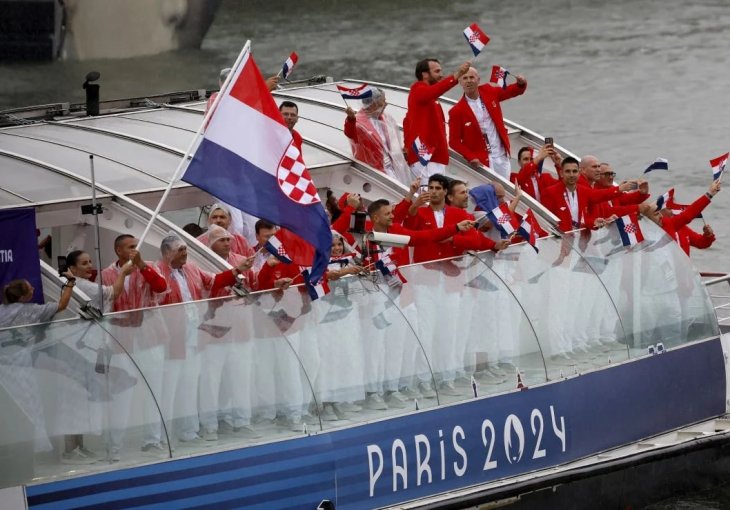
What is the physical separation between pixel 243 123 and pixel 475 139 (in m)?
5.22

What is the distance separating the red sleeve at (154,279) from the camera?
14.3m

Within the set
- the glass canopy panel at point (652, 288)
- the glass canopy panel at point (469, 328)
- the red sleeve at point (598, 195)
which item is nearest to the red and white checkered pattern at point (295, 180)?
the glass canopy panel at point (469, 328)

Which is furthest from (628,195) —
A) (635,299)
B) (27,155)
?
(27,155)

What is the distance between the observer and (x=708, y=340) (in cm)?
1733

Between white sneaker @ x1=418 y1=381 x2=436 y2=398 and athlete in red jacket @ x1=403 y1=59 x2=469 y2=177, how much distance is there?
3715 mm

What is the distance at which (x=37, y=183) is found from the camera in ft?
53.7

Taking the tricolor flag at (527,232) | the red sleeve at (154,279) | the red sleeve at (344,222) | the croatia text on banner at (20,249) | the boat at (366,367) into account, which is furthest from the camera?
the red sleeve at (344,222)

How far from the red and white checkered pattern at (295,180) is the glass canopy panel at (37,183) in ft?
9.07

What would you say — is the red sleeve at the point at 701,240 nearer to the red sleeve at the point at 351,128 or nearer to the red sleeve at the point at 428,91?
the red sleeve at the point at 428,91

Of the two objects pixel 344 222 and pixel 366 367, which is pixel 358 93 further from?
pixel 366 367

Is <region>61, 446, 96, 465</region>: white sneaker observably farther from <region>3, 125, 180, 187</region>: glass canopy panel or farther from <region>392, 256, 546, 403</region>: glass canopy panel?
<region>3, 125, 180, 187</region>: glass canopy panel

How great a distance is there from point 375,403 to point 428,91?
14.1ft

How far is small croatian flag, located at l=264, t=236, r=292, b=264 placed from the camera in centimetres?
1479

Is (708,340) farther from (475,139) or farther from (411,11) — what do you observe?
(411,11)
